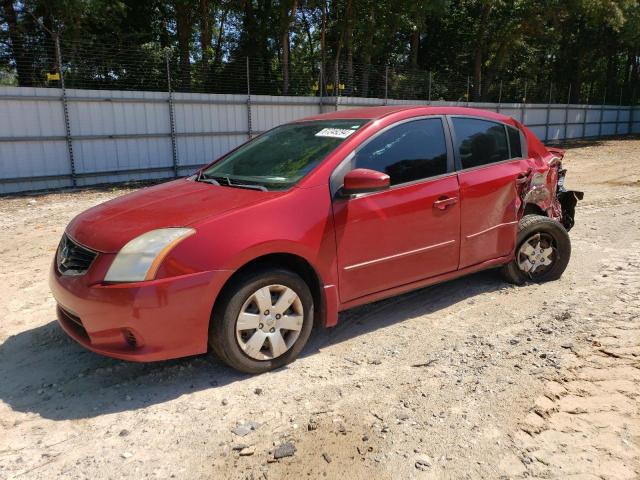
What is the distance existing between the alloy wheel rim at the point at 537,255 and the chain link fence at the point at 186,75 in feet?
34.7

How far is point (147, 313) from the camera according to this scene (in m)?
2.84

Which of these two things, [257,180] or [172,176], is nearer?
[257,180]

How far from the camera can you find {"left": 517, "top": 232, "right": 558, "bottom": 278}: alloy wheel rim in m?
4.78

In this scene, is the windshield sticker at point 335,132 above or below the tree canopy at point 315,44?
below

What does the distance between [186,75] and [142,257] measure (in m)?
12.9

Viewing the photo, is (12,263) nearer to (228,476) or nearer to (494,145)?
(228,476)

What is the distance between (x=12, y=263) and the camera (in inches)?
231

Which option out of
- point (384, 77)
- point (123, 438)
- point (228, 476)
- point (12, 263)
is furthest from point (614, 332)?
point (384, 77)

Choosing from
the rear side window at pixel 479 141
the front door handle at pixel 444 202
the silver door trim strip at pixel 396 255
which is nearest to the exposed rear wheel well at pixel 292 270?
the silver door trim strip at pixel 396 255

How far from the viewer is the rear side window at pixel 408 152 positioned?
12.1 ft

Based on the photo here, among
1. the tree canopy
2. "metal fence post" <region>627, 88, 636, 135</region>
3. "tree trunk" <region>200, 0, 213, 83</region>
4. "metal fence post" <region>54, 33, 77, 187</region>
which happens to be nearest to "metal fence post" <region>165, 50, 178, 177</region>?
the tree canopy

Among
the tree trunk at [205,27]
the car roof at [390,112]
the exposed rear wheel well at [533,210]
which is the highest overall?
the tree trunk at [205,27]

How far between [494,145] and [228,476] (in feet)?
11.2

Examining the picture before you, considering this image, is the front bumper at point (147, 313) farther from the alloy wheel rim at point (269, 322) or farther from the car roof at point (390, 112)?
the car roof at point (390, 112)
